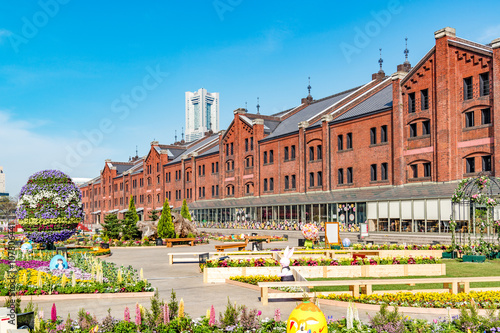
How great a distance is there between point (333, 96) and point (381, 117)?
17.2 m

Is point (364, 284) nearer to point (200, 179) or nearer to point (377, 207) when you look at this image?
point (377, 207)

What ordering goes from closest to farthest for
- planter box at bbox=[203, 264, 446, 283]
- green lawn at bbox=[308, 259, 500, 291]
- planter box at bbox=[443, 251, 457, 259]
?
green lawn at bbox=[308, 259, 500, 291], planter box at bbox=[203, 264, 446, 283], planter box at bbox=[443, 251, 457, 259]

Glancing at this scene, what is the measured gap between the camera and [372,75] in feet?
181

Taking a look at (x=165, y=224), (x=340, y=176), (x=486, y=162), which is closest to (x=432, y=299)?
(x=486, y=162)

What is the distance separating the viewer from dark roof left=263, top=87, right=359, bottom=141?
54156 mm

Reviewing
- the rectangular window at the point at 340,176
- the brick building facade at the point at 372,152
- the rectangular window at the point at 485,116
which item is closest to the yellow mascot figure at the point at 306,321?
the brick building facade at the point at 372,152

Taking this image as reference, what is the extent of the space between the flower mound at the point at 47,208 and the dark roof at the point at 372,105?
88.1ft

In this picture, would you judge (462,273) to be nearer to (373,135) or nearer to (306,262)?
(306,262)

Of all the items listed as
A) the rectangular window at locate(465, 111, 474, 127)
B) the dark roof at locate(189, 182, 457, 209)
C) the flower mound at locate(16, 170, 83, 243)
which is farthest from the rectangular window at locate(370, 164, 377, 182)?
the flower mound at locate(16, 170, 83, 243)

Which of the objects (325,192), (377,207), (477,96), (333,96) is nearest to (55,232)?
(377,207)

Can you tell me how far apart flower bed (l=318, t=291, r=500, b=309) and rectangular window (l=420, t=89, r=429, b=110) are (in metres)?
27.7

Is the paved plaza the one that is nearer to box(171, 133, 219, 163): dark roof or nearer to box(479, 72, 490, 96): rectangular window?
box(479, 72, 490, 96): rectangular window

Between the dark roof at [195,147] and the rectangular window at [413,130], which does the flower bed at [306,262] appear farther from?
the dark roof at [195,147]

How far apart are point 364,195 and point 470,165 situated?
8836 mm
